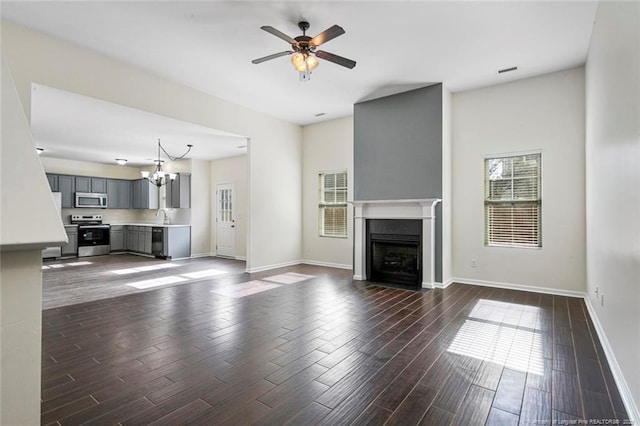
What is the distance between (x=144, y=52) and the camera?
406 cm

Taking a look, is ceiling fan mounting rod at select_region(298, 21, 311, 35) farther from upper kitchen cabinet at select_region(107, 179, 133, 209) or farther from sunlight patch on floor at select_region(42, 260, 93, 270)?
upper kitchen cabinet at select_region(107, 179, 133, 209)

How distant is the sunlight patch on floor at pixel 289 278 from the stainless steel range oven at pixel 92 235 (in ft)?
21.0

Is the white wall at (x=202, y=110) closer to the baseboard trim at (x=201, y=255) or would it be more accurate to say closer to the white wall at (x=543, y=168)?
the baseboard trim at (x=201, y=255)

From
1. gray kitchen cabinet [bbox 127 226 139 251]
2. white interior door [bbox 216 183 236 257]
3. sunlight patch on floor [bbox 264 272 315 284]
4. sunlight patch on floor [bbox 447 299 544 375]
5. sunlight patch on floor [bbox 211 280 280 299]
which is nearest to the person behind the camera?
sunlight patch on floor [bbox 447 299 544 375]

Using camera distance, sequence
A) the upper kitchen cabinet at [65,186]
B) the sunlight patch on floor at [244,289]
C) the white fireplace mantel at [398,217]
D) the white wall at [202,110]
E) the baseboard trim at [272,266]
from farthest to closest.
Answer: the upper kitchen cabinet at [65,186], the baseboard trim at [272,266], the white fireplace mantel at [398,217], the sunlight patch on floor at [244,289], the white wall at [202,110]

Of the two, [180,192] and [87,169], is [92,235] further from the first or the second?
[180,192]

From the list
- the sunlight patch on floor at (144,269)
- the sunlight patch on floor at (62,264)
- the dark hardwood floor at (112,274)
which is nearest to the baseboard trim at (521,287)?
the dark hardwood floor at (112,274)

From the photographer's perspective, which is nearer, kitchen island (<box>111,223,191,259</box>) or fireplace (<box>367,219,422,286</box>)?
fireplace (<box>367,219,422,286</box>)

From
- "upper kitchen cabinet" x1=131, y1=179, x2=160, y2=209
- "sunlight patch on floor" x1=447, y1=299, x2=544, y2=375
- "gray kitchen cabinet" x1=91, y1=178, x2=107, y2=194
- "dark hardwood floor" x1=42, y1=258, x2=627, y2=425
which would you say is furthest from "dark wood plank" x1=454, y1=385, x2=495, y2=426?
"gray kitchen cabinet" x1=91, y1=178, x2=107, y2=194

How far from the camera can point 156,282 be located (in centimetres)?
553

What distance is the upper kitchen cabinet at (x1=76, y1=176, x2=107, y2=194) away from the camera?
920 cm

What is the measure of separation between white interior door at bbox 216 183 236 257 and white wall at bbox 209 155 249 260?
0.14 metres

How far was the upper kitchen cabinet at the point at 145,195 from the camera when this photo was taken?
9.74 meters

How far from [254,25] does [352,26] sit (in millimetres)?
1073
